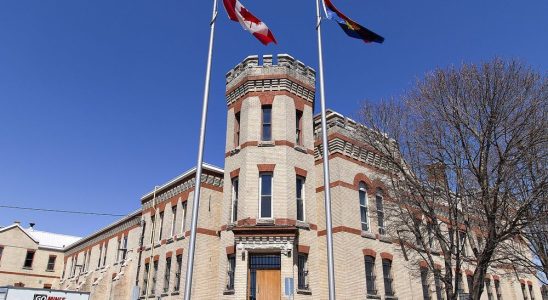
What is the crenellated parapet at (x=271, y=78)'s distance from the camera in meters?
22.8

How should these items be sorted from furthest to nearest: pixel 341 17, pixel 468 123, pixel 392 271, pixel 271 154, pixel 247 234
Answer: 1. pixel 392 271
2. pixel 271 154
3. pixel 247 234
4. pixel 468 123
5. pixel 341 17

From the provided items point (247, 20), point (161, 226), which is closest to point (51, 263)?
point (161, 226)

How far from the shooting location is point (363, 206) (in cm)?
2309

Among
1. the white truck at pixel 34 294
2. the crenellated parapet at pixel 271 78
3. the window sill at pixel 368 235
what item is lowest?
the white truck at pixel 34 294

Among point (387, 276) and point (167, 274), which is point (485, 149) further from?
point (167, 274)

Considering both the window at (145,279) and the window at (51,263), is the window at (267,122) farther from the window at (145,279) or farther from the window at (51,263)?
the window at (51,263)

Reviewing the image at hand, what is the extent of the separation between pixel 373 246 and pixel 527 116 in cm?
1070

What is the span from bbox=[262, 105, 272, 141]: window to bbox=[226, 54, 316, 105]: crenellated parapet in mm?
1062

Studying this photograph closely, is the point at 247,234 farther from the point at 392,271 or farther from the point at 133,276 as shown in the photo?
the point at 133,276

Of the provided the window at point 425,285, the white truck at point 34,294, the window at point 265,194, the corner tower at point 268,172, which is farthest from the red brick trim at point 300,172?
the white truck at point 34,294

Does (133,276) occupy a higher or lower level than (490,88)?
lower

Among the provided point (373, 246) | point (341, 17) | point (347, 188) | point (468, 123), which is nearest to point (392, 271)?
point (373, 246)

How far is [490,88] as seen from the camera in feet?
49.8

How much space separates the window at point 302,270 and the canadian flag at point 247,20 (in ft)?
36.7
